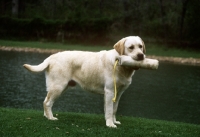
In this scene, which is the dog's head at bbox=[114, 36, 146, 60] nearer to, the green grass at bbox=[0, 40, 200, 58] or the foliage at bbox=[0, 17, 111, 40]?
the green grass at bbox=[0, 40, 200, 58]

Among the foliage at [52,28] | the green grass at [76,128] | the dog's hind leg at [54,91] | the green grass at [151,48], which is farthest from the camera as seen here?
the foliage at [52,28]

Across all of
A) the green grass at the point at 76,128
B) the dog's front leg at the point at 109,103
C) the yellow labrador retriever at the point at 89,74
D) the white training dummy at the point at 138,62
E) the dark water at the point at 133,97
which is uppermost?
the white training dummy at the point at 138,62

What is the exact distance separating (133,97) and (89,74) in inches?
330

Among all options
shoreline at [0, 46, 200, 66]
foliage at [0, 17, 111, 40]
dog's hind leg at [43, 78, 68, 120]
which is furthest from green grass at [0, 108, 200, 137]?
foliage at [0, 17, 111, 40]

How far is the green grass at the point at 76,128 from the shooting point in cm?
703

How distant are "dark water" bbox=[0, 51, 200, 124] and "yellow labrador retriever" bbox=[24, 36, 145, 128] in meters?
4.84

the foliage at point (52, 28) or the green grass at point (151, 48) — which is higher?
the foliage at point (52, 28)

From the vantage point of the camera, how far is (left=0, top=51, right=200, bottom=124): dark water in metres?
13.2

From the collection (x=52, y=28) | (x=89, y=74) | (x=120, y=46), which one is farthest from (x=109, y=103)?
(x=52, y=28)

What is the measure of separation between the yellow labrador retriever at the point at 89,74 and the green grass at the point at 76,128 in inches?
13.7

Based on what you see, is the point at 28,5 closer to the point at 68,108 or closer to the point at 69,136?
the point at 68,108

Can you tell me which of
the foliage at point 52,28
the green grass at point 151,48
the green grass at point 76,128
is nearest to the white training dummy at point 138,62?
the green grass at point 76,128

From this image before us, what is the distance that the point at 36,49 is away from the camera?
121 feet

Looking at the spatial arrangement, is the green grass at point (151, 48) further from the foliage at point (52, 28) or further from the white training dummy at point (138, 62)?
the white training dummy at point (138, 62)
